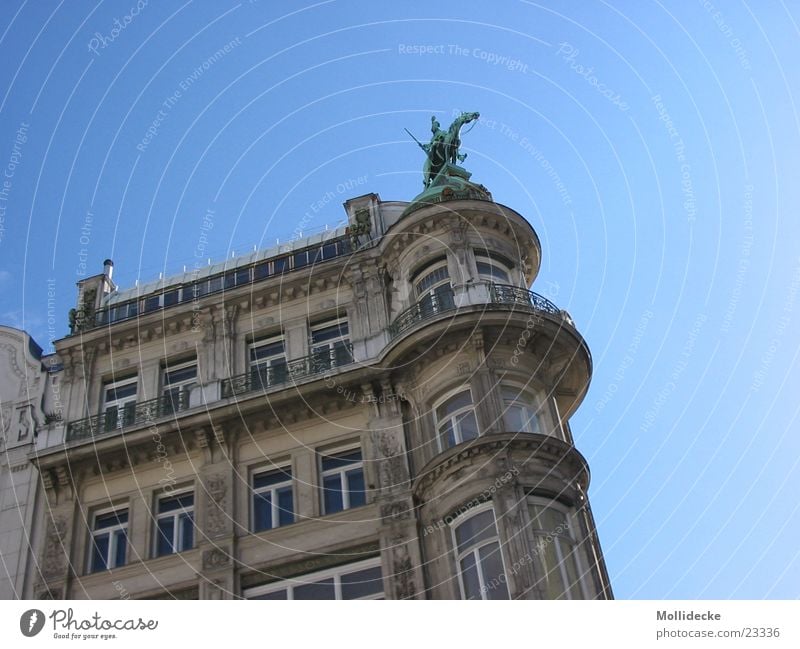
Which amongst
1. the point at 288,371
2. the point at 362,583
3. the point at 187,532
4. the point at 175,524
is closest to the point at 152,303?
the point at 288,371

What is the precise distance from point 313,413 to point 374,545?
4.88m

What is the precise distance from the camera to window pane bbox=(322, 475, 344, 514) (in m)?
29.1

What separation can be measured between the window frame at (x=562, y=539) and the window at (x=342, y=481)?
199 inches

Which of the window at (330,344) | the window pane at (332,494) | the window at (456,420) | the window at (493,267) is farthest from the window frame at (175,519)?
the window at (493,267)

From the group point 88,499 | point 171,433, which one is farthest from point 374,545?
point 88,499

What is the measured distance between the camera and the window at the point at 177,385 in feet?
108

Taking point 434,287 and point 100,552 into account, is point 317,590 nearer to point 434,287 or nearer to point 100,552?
point 100,552

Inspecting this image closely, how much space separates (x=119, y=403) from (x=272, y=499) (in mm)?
7574

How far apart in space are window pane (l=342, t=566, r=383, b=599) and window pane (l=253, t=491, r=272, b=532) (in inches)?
127

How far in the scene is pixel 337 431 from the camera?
3041 cm

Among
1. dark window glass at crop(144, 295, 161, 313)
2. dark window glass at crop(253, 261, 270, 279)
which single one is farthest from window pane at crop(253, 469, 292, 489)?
dark window glass at crop(144, 295, 161, 313)

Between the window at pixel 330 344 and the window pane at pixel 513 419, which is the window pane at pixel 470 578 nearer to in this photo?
the window pane at pixel 513 419

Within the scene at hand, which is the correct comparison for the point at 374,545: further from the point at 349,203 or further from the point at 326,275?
the point at 349,203

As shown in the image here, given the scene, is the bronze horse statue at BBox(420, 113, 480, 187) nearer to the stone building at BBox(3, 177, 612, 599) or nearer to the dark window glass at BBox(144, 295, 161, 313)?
the stone building at BBox(3, 177, 612, 599)
